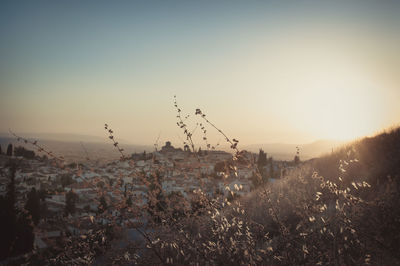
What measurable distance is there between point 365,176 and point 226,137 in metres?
5.20

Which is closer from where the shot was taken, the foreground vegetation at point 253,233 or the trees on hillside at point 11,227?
the foreground vegetation at point 253,233

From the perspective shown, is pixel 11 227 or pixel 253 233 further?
pixel 11 227

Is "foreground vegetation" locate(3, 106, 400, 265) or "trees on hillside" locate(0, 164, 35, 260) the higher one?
"foreground vegetation" locate(3, 106, 400, 265)

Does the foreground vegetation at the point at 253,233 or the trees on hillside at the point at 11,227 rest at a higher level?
the foreground vegetation at the point at 253,233

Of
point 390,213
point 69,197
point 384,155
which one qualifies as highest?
point 384,155

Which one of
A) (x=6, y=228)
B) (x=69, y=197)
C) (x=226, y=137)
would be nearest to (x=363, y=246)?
(x=226, y=137)

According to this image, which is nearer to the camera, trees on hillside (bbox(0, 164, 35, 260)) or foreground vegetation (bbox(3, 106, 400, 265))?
foreground vegetation (bbox(3, 106, 400, 265))

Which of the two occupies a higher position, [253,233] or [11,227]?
[253,233]

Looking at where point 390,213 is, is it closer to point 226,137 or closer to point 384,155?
point 226,137

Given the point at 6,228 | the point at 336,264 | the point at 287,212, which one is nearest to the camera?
the point at 336,264

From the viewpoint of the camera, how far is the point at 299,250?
2.99m

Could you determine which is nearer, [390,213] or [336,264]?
[336,264]

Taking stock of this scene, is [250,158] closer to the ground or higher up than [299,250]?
higher up

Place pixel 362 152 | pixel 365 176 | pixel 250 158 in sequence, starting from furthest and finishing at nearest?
pixel 362 152 → pixel 365 176 → pixel 250 158
